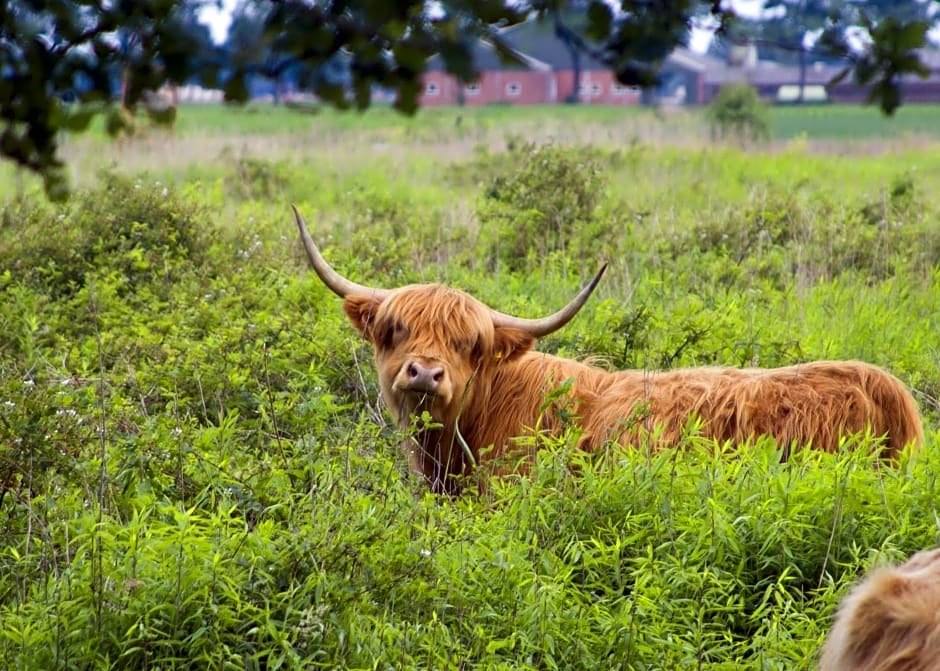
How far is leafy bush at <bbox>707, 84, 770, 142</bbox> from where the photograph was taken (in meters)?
27.8

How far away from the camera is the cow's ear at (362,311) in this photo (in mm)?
6789

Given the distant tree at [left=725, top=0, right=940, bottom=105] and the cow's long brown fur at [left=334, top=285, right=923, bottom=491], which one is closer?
the distant tree at [left=725, top=0, right=940, bottom=105]

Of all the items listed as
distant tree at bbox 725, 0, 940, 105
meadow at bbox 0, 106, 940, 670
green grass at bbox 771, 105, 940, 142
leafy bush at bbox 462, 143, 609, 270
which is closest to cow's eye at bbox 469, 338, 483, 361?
meadow at bbox 0, 106, 940, 670

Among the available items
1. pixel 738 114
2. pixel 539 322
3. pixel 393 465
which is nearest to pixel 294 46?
pixel 393 465

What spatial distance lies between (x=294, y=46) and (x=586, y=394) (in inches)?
171

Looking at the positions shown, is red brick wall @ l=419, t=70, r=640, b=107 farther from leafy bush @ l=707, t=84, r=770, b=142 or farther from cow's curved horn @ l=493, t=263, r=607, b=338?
cow's curved horn @ l=493, t=263, r=607, b=338

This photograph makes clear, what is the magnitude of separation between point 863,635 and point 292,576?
5.80 feet

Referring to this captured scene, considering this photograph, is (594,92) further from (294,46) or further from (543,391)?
(294,46)

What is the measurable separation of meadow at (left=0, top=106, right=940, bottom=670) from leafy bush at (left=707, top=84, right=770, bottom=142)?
16.9m

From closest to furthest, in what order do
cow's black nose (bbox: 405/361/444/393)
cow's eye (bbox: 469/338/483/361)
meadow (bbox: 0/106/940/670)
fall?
1. meadow (bbox: 0/106/940/670)
2. cow's black nose (bbox: 405/361/444/393)
3. cow's eye (bbox: 469/338/483/361)

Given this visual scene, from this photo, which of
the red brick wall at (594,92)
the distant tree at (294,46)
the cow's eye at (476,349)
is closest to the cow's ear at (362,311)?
the cow's eye at (476,349)

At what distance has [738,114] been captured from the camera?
2802 centimetres

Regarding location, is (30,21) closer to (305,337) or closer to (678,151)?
(305,337)

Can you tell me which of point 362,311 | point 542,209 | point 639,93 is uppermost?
point 362,311
